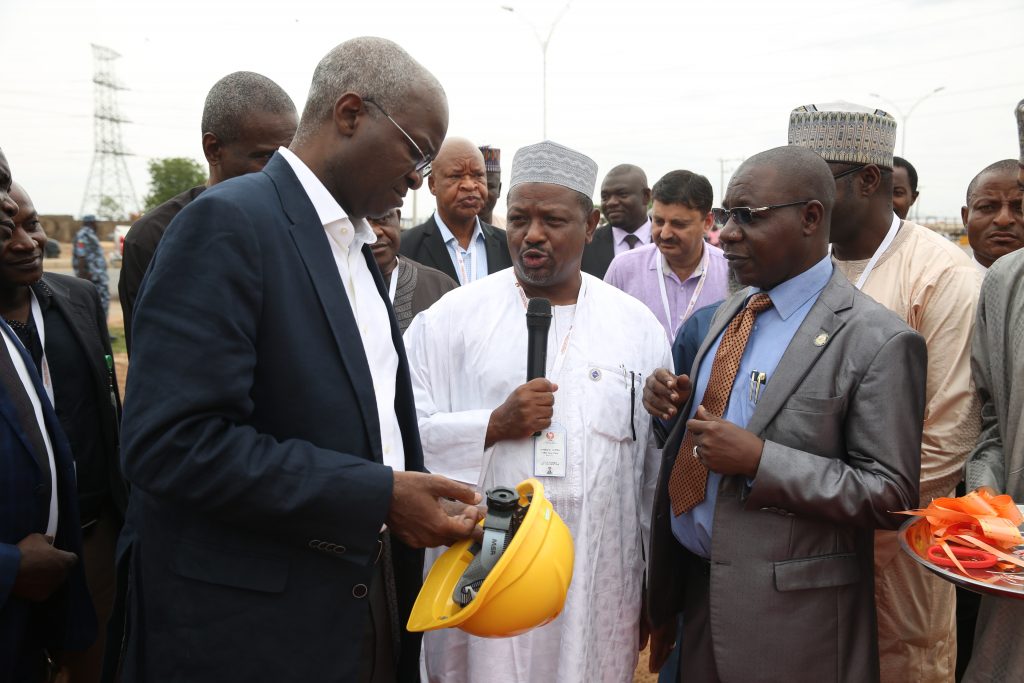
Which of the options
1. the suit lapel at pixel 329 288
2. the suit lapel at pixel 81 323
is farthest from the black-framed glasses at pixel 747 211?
the suit lapel at pixel 81 323

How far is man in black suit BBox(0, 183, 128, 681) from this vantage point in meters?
3.16

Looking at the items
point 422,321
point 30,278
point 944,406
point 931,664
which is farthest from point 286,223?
point 931,664

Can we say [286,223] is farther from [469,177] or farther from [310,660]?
[469,177]

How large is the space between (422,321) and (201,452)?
1.66m

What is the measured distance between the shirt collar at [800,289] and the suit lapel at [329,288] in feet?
5.20

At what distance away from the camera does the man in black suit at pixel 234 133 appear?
3.84m

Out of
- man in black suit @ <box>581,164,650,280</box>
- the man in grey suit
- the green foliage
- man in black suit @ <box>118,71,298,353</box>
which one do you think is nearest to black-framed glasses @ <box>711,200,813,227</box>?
the man in grey suit

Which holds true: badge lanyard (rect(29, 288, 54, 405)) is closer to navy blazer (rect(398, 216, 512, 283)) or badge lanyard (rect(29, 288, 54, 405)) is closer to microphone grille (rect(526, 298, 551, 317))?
microphone grille (rect(526, 298, 551, 317))

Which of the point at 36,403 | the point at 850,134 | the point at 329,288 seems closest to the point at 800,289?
the point at 850,134

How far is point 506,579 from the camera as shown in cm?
198

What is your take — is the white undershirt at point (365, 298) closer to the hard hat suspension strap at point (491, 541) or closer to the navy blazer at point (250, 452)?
the navy blazer at point (250, 452)

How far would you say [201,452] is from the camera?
170cm

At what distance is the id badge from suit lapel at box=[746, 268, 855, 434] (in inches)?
28.2

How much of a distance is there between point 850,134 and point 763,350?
1261mm
